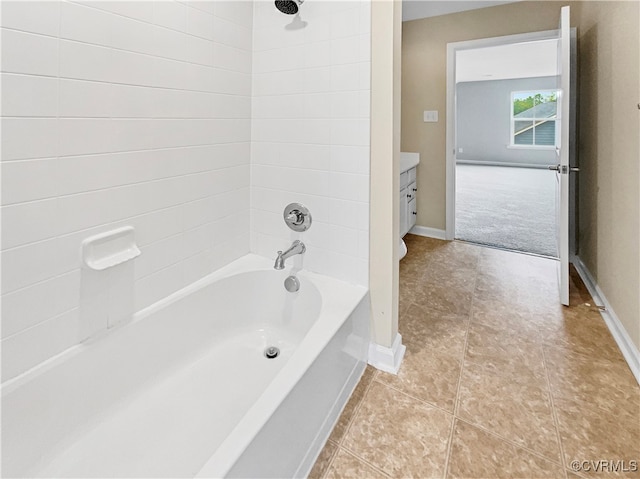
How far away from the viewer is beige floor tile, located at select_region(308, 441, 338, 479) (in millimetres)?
1193

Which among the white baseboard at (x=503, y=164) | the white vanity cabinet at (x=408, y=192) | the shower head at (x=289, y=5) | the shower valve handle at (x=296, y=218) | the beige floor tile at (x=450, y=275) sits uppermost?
the white baseboard at (x=503, y=164)

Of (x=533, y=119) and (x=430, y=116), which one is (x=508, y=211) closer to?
(x=430, y=116)

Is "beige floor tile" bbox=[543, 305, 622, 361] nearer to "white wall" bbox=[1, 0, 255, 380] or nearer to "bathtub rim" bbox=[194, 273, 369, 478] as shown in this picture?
"bathtub rim" bbox=[194, 273, 369, 478]

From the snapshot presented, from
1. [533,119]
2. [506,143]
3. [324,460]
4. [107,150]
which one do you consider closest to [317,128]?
[107,150]

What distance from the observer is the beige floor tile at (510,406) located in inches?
51.7

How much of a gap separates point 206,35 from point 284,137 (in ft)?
1.83

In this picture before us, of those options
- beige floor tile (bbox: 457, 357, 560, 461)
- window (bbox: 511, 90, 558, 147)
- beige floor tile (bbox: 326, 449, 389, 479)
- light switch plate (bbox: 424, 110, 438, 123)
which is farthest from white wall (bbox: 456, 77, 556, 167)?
beige floor tile (bbox: 326, 449, 389, 479)

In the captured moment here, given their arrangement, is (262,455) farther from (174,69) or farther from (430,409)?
(174,69)

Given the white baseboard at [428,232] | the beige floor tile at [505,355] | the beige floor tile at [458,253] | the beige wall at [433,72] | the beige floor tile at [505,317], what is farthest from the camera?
the white baseboard at [428,232]

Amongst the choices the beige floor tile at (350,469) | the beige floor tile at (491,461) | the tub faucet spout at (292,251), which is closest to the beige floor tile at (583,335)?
the beige floor tile at (491,461)

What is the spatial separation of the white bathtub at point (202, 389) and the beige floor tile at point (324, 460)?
25mm

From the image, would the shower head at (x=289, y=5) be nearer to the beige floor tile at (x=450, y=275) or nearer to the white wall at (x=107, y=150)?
the white wall at (x=107, y=150)

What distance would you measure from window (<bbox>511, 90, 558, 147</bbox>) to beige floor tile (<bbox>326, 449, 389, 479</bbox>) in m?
11.4

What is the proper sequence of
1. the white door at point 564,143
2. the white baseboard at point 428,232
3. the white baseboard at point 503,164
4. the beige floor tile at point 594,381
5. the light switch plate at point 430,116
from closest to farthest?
1. the beige floor tile at point 594,381
2. the white door at point 564,143
3. the light switch plate at point 430,116
4. the white baseboard at point 428,232
5. the white baseboard at point 503,164
